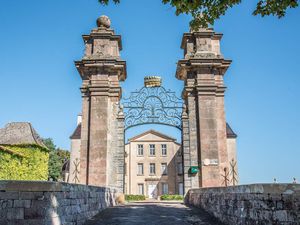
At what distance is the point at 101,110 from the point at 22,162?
8.69 metres

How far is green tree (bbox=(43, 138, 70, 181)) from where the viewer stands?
133 ft

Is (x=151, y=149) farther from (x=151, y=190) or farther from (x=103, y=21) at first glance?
(x=103, y=21)

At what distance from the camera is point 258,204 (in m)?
5.49

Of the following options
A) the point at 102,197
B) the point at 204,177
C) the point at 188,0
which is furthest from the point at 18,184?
the point at 204,177

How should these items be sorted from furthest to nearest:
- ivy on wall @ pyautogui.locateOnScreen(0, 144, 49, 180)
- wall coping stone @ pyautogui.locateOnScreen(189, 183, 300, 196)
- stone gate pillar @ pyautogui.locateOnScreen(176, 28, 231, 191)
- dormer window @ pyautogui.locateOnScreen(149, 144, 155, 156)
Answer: dormer window @ pyautogui.locateOnScreen(149, 144, 155, 156), ivy on wall @ pyautogui.locateOnScreen(0, 144, 49, 180), stone gate pillar @ pyautogui.locateOnScreen(176, 28, 231, 191), wall coping stone @ pyautogui.locateOnScreen(189, 183, 300, 196)

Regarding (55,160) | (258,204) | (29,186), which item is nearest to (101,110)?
(29,186)

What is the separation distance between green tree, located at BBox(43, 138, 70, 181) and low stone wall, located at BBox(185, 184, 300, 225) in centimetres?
3562

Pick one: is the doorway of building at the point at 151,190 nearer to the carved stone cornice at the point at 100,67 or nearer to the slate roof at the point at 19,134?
the slate roof at the point at 19,134

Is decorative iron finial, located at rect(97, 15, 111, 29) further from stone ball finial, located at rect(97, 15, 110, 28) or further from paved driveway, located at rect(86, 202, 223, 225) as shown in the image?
paved driveway, located at rect(86, 202, 223, 225)

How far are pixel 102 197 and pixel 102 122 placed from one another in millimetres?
3949

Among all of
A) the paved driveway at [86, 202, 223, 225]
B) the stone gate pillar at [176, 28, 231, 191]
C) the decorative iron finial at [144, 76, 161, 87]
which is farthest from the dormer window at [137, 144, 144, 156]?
the paved driveway at [86, 202, 223, 225]

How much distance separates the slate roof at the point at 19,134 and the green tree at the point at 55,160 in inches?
780

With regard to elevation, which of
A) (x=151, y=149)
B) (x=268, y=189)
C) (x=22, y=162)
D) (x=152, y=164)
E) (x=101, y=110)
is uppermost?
(x=151, y=149)

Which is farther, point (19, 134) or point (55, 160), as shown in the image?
point (55, 160)
